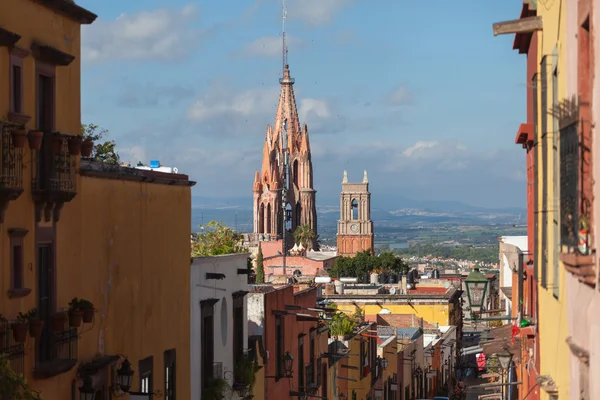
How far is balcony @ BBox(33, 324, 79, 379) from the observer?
507 inches

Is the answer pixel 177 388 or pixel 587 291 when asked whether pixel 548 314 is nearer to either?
pixel 587 291

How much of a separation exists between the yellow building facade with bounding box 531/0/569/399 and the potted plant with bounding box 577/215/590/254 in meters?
1.74

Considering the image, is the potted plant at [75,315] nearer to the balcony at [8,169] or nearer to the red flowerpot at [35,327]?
the red flowerpot at [35,327]

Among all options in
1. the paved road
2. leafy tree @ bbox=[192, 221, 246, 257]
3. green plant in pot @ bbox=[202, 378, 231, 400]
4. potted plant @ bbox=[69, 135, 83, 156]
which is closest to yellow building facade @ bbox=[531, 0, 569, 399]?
potted plant @ bbox=[69, 135, 83, 156]

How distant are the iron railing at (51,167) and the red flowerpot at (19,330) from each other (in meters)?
1.60

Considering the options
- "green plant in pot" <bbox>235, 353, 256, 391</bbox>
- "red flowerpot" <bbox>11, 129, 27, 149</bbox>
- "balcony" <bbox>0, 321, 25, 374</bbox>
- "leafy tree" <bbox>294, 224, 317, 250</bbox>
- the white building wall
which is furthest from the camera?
"leafy tree" <bbox>294, 224, 317, 250</bbox>

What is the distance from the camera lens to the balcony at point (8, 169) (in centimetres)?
1180

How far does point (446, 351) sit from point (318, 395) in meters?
38.1

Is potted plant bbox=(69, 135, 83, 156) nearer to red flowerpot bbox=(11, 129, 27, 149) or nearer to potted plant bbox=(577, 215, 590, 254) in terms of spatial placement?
red flowerpot bbox=(11, 129, 27, 149)

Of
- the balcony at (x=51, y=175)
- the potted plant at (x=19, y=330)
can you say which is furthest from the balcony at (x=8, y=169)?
the potted plant at (x=19, y=330)

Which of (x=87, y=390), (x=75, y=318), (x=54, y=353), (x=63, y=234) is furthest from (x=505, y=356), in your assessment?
(x=54, y=353)

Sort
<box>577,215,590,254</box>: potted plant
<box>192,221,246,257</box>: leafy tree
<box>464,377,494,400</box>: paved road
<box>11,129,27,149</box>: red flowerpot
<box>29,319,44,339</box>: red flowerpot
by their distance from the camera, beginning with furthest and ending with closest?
1. <box>464,377,494,400</box>: paved road
2. <box>192,221,246,257</box>: leafy tree
3. <box>29,319,44,339</box>: red flowerpot
4. <box>11,129,27,149</box>: red flowerpot
5. <box>577,215,590,254</box>: potted plant

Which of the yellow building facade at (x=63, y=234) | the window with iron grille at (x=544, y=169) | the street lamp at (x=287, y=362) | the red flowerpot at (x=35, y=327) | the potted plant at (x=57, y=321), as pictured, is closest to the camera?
the window with iron grille at (x=544, y=169)

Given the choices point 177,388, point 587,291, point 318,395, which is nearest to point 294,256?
point 318,395
